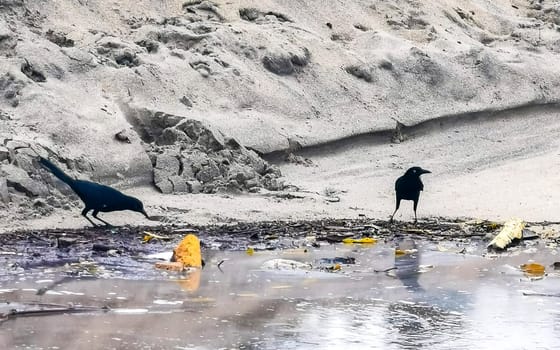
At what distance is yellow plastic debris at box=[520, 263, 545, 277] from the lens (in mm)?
7840

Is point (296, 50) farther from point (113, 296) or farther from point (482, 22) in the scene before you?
point (113, 296)

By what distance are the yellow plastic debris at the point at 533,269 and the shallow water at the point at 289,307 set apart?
81 mm

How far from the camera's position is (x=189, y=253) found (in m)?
7.54

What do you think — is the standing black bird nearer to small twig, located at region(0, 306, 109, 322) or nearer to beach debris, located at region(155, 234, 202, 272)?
beach debris, located at region(155, 234, 202, 272)

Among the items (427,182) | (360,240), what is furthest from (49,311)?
(427,182)

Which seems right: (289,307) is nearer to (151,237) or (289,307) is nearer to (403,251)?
(151,237)

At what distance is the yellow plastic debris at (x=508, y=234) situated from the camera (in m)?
9.12

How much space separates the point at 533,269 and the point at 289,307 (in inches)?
101

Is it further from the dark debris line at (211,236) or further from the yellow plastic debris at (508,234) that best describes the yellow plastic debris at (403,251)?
the yellow plastic debris at (508,234)

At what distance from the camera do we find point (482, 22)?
16.9 m

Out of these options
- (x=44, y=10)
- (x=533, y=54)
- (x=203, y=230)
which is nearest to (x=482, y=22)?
(x=533, y=54)

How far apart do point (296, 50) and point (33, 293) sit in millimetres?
7728

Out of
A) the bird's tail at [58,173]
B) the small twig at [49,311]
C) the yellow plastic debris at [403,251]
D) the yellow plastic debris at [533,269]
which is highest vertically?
the bird's tail at [58,173]

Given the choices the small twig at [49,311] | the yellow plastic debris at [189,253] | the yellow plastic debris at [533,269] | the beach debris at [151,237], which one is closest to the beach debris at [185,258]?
the yellow plastic debris at [189,253]
